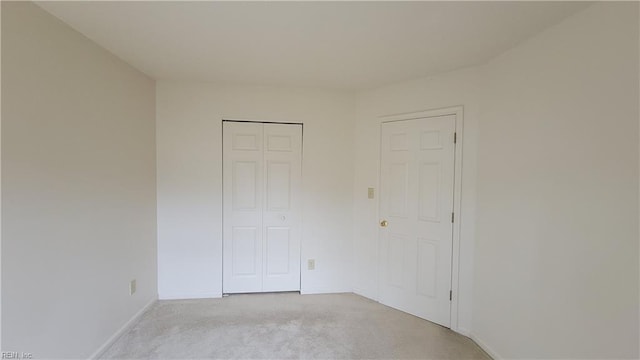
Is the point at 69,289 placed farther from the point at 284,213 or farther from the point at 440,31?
the point at 440,31

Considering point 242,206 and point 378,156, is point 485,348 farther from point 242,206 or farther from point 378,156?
point 242,206

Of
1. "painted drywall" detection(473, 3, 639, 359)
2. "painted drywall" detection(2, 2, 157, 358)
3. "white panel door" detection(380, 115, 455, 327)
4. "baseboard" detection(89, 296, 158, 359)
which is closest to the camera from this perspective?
"painted drywall" detection(473, 3, 639, 359)

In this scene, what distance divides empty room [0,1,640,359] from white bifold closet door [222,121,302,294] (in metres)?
0.02

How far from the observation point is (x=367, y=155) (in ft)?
10.8

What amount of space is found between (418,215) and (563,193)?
1.30m

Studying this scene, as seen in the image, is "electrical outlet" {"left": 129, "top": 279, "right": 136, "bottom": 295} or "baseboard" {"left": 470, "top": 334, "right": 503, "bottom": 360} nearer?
"baseboard" {"left": 470, "top": 334, "right": 503, "bottom": 360}

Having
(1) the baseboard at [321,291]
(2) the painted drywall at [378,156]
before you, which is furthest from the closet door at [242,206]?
(2) the painted drywall at [378,156]

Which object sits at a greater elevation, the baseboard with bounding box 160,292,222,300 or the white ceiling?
the white ceiling

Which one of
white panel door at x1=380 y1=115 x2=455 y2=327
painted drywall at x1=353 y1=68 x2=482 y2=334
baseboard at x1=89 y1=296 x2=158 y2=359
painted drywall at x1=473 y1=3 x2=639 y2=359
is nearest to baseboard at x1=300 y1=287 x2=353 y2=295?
painted drywall at x1=353 y1=68 x2=482 y2=334

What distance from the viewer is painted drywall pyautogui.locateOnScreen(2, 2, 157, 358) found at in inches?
60.2

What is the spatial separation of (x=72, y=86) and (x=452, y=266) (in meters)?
3.26

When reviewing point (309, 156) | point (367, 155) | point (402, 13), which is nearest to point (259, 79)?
point (309, 156)

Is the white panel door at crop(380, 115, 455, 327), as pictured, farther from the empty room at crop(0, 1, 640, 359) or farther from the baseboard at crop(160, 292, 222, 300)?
the baseboard at crop(160, 292, 222, 300)

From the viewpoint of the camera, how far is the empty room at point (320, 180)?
155 cm
